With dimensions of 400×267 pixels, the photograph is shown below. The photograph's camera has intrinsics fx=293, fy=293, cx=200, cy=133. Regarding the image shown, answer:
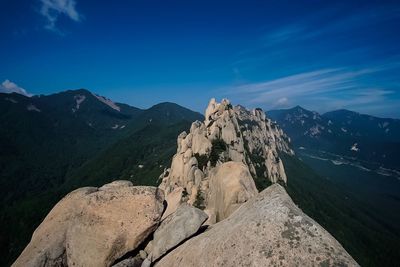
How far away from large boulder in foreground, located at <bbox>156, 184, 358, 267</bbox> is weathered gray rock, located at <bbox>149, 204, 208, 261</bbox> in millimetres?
1432

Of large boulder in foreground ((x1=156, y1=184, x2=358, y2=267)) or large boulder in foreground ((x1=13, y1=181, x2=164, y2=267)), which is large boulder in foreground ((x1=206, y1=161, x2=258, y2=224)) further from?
large boulder in foreground ((x1=156, y1=184, x2=358, y2=267))

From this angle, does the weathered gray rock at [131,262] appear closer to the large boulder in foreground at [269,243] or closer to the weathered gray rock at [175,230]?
the weathered gray rock at [175,230]

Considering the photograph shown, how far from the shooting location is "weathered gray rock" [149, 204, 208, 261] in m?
19.5

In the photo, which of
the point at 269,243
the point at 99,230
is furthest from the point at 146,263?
the point at 269,243

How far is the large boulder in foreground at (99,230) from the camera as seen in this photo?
1991 centimetres

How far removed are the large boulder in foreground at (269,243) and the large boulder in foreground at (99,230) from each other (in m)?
3.94

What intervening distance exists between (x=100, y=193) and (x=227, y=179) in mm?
12702

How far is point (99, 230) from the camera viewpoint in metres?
20.4

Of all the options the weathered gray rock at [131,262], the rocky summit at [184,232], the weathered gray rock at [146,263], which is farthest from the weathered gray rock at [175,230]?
the weathered gray rock at [131,262]

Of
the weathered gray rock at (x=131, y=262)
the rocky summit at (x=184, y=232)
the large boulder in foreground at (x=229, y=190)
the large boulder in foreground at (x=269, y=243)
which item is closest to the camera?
the large boulder in foreground at (x=269, y=243)

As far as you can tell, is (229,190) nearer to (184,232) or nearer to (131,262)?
(184,232)

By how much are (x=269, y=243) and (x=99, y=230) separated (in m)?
12.3

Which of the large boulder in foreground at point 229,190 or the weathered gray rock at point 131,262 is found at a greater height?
the large boulder in foreground at point 229,190

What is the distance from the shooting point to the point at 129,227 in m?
20.6
